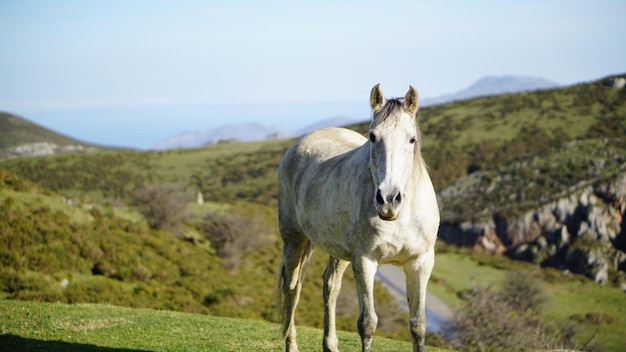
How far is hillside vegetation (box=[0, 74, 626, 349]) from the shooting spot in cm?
1980

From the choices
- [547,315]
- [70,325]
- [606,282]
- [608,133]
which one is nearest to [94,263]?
[70,325]

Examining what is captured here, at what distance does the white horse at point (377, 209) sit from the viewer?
5508 millimetres

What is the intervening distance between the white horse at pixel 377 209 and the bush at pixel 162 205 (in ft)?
88.4

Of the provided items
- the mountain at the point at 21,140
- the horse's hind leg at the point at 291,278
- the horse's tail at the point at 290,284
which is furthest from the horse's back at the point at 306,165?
the mountain at the point at 21,140

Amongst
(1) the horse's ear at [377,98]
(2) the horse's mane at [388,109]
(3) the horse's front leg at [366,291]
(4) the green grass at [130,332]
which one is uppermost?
(1) the horse's ear at [377,98]

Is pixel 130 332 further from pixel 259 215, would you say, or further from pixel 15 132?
pixel 15 132

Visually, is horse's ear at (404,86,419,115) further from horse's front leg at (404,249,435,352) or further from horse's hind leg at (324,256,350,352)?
horse's hind leg at (324,256,350,352)

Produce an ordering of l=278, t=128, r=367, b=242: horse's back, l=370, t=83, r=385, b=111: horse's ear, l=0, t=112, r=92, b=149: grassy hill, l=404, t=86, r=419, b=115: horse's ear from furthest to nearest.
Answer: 1. l=0, t=112, r=92, b=149: grassy hill
2. l=278, t=128, r=367, b=242: horse's back
3. l=370, t=83, r=385, b=111: horse's ear
4. l=404, t=86, r=419, b=115: horse's ear

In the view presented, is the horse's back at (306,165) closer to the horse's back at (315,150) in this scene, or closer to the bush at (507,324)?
the horse's back at (315,150)

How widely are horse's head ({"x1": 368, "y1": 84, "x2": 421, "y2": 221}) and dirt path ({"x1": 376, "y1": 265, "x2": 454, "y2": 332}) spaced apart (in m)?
19.9

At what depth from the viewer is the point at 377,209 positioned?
5168 mm

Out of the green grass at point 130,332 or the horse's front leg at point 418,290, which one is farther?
the green grass at point 130,332

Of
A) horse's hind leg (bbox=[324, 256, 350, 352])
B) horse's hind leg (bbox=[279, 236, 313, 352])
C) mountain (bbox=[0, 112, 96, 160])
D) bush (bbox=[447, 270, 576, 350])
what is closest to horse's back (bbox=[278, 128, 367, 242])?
horse's hind leg (bbox=[279, 236, 313, 352])

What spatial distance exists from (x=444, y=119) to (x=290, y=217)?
89395 mm
